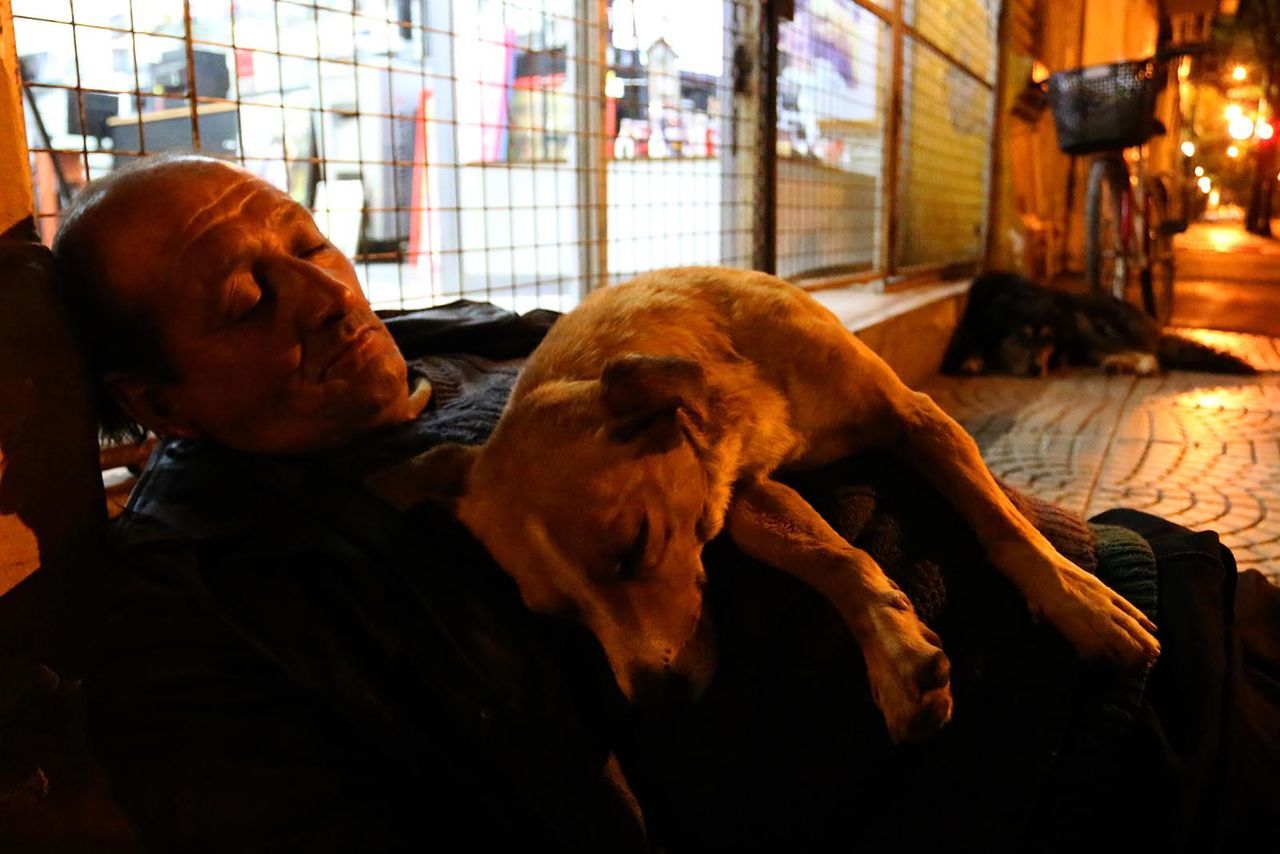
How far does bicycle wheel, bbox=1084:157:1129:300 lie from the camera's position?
6.64 meters

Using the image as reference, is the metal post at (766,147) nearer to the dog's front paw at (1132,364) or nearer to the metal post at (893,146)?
the metal post at (893,146)

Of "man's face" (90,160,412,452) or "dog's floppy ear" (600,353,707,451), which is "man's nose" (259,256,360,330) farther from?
"dog's floppy ear" (600,353,707,451)

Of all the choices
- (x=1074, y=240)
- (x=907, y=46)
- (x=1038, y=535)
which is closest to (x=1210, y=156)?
(x=1074, y=240)

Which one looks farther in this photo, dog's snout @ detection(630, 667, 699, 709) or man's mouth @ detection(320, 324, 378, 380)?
man's mouth @ detection(320, 324, 378, 380)

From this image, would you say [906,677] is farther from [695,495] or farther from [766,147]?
[766,147]

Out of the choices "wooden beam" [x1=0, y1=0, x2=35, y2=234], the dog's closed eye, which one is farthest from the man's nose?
the dog's closed eye

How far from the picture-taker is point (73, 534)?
1417 mm

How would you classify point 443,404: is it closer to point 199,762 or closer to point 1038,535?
point 199,762

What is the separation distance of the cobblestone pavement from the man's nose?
2.51 metres

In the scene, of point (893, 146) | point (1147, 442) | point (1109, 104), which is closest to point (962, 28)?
point (1109, 104)

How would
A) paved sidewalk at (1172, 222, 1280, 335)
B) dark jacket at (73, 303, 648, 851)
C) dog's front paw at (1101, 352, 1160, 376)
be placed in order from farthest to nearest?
paved sidewalk at (1172, 222, 1280, 335) < dog's front paw at (1101, 352, 1160, 376) < dark jacket at (73, 303, 648, 851)

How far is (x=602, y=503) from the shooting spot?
5.06 ft

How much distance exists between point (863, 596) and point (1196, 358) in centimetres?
542

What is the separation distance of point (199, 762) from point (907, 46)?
272 inches
